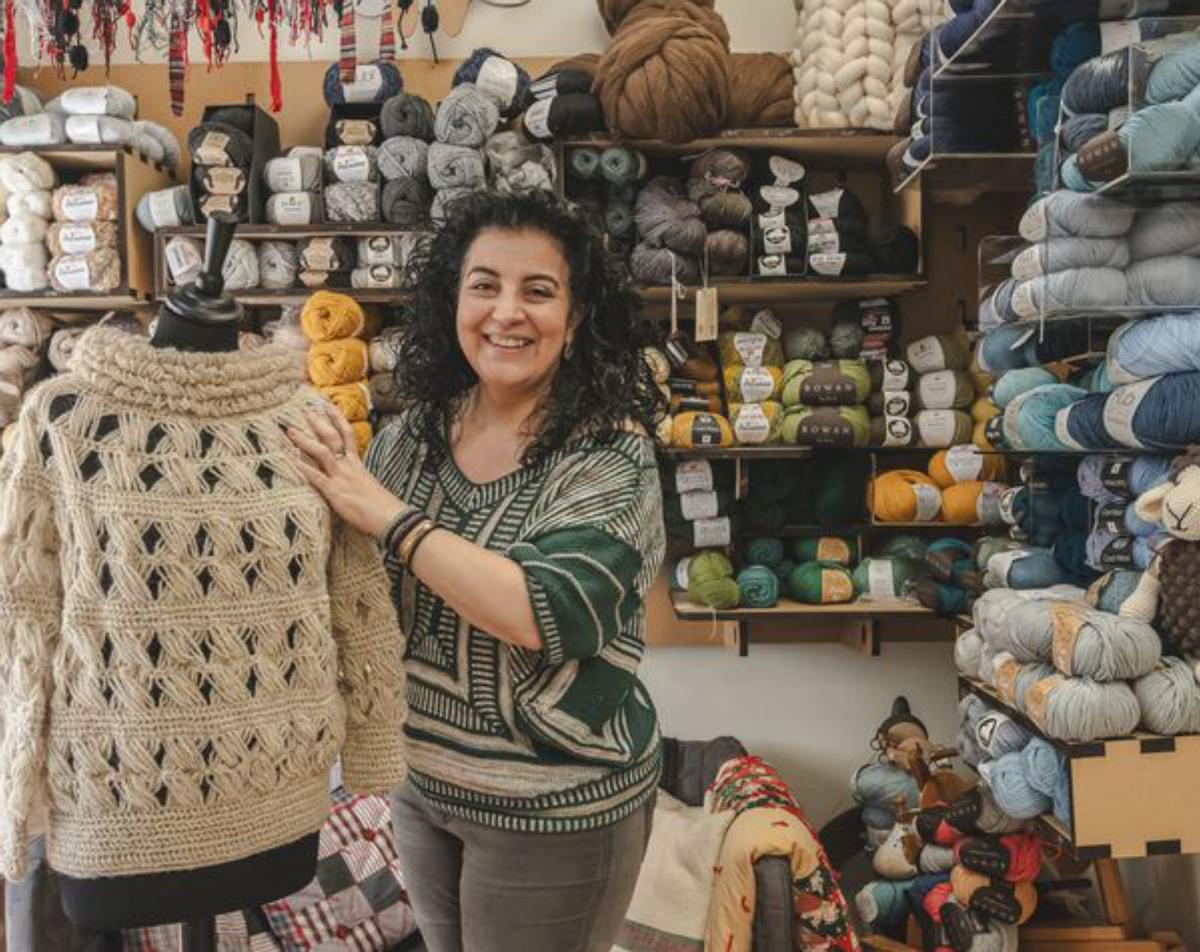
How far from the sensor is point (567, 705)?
1143mm

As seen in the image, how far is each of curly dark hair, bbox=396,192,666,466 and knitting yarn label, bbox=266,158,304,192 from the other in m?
1.50

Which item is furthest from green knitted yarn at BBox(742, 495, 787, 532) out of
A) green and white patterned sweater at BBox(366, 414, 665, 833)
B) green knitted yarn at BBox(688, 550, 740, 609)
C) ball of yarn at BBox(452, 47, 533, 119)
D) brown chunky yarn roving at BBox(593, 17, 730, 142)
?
green and white patterned sweater at BBox(366, 414, 665, 833)

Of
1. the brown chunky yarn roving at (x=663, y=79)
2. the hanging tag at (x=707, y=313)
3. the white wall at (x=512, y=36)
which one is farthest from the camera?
the white wall at (x=512, y=36)

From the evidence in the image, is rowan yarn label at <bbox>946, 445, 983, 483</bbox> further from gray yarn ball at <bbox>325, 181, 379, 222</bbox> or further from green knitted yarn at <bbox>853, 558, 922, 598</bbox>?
gray yarn ball at <bbox>325, 181, 379, 222</bbox>

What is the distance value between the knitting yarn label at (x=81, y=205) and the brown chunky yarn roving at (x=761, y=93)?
157cm

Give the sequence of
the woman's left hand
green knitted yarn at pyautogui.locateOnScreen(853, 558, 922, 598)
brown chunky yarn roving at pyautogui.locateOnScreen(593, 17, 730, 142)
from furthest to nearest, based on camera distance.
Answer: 1. green knitted yarn at pyautogui.locateOnScreen(853, 558, 922, 598)
2. brown chunky yarn roving at pyautogui.locateOnScreen(593, 17, 730, 142)
3. the woman's left hand

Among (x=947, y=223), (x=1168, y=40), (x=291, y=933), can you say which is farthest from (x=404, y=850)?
(x=947, y=223)

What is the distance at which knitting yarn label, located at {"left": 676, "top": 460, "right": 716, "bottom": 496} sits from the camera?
2746 millimetres

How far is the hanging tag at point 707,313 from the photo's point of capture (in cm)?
265

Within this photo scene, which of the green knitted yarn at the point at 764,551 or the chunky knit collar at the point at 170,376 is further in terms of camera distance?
the green knitted yarn at the point at 764,551

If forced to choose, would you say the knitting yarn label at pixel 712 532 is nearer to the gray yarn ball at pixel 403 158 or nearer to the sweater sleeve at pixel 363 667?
the gray yarn ball at pixel 403 158

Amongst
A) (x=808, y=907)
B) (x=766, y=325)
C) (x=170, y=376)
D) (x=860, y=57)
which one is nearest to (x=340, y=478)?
(x=170, y=376)

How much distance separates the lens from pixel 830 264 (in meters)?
2.69

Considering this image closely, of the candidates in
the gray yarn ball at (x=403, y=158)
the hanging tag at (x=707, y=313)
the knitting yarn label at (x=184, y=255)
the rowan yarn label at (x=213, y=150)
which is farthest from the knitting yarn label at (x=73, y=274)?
the hanging tag at (x=707, y=313)
